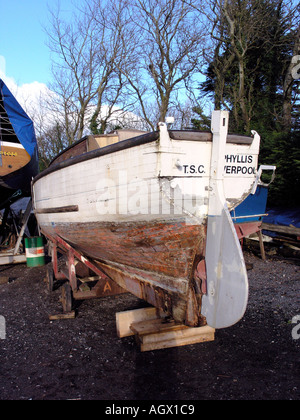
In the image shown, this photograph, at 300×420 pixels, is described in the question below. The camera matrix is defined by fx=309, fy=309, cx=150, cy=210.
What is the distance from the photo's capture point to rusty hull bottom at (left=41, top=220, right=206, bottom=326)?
297cm

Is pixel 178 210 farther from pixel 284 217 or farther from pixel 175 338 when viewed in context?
pixel 284 217

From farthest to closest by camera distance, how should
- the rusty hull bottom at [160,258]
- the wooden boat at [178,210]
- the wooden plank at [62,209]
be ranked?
the wooden plank at [62,209] < the rusty hull bottom at [160,258] < the wooden boat at [178,210]

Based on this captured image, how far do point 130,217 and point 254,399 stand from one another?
1.91 meters

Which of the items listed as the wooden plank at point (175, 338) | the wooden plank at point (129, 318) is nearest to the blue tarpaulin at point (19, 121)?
the wooden plank at point (129, 318)

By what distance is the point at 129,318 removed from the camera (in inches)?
140

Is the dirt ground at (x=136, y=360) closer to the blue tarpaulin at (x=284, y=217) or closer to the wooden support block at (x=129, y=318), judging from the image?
the wooden support block at (x=129, y=318)

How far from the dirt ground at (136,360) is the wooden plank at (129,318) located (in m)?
0.13

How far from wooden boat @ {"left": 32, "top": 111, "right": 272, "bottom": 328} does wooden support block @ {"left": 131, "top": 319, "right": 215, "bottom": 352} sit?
0.25 metres

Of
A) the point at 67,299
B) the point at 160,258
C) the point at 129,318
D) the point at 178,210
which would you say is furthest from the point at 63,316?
the point at 178,210

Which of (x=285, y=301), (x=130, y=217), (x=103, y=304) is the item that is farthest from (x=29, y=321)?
(x=285, y=301)

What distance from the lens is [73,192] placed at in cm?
381

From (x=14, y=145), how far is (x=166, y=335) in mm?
6034

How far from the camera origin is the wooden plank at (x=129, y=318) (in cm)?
354
